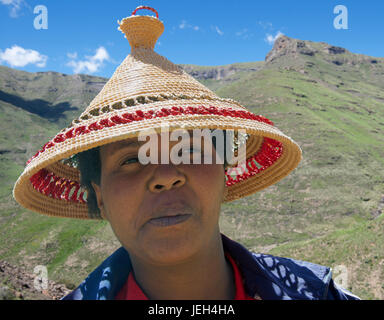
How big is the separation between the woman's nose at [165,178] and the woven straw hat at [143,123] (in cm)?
17

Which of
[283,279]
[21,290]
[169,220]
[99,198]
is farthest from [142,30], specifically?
[21,290]

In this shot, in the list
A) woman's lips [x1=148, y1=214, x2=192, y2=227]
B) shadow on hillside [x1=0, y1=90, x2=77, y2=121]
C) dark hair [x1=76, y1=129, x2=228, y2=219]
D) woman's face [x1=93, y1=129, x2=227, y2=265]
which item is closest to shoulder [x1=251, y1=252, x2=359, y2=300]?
woman's face [x1=93, y1=129, x2=227, y2=265]

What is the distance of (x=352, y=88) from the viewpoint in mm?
66000

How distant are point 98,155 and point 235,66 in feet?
439

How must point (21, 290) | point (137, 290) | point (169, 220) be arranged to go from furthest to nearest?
point (21, 290) → point (137, 290) → point (169, 220)

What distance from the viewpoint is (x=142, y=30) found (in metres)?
1.81

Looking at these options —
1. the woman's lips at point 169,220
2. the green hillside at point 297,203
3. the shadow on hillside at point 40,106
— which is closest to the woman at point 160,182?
the woman's lips at point 169,220

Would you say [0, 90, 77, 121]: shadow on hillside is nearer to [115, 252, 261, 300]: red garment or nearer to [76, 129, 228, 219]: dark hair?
[76, 129, 228, 219]: dark hair

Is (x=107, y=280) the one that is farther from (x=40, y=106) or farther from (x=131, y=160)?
(x=40, y=106)

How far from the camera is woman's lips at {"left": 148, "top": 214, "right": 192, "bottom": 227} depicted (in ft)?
4.09

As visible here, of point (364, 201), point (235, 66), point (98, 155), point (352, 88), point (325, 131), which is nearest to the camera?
point (98, 155)

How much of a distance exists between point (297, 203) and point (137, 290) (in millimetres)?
18863
